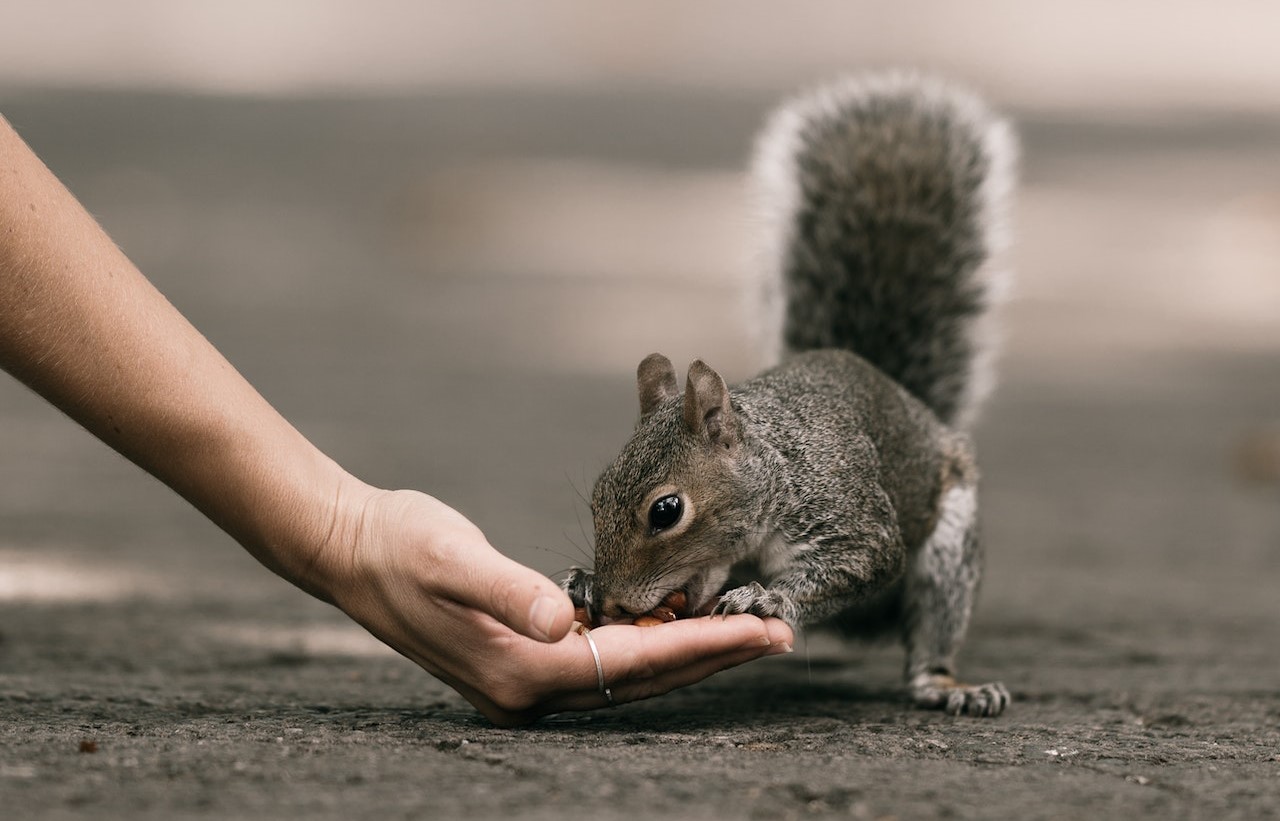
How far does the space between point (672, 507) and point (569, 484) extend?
2090 mm

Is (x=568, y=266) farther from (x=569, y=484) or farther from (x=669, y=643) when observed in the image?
(x=669, y=643)

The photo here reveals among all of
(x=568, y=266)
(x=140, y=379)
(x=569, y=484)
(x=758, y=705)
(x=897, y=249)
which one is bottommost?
(x=758, y=705)

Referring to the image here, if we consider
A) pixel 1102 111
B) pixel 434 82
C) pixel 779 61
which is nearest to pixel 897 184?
pixel 1102 111

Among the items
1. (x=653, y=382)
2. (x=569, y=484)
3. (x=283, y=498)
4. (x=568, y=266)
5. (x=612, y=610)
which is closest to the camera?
(x=283, y=498)

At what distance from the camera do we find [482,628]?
211 cm

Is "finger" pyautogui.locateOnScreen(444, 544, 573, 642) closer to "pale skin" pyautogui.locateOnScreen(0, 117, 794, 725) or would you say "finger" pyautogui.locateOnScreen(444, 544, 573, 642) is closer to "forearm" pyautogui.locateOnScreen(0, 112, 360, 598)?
"pale skin" pyautogui.locateOnScreen(0, 117, 794, 725)

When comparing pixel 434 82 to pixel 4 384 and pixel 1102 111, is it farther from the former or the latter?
pixel 4 384

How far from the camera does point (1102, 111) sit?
12.7 meters

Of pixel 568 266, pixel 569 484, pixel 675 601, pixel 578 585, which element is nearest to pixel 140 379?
pixel 578 585

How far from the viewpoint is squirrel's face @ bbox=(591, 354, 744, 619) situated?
2.34 meters

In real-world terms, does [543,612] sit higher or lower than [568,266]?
lower

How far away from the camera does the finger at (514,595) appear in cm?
199

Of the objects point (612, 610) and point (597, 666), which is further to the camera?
point (612, 610)

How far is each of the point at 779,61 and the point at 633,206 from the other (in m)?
6.68
